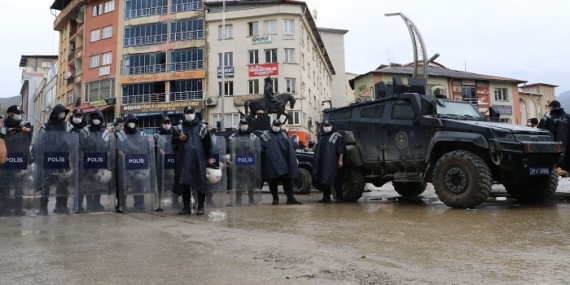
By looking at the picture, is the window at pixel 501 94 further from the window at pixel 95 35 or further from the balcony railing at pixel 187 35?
the window at pixel 95 35

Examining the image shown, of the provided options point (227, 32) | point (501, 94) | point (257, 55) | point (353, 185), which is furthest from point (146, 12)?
point (353, 185)

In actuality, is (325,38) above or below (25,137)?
above

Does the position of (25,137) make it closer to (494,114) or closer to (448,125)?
(448,125)

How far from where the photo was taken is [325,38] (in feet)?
197

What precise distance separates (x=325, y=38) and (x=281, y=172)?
53599mm

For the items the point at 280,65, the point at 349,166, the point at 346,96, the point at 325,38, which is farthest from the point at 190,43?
the point at 349,166

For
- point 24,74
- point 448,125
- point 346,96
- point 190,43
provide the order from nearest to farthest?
point 448,125 < point 190,43 < point 346,96 < point 24,74

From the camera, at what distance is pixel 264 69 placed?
1518 inches

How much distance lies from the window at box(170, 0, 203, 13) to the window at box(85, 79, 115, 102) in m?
9.03

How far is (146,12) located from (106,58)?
19.8 feet

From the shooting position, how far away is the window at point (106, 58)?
43.3m

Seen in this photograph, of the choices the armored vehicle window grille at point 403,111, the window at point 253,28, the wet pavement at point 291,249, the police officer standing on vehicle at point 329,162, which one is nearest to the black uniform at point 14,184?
the wet pavement at point 291,249

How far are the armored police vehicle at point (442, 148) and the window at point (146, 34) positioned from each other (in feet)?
116

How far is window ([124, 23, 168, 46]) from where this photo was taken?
41.8 meters
